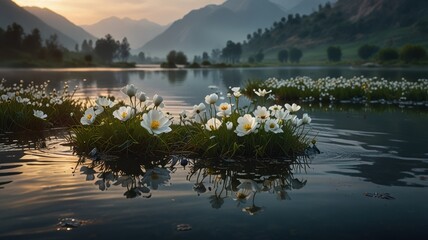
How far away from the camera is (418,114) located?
27.5 meters

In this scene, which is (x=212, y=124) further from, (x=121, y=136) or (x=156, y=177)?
(x=156, y=177)

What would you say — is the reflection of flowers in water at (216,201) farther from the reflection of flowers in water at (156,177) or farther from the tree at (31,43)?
the tree at (31,43)

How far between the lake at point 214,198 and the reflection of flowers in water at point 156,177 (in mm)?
43

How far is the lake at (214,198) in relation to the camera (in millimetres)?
7617

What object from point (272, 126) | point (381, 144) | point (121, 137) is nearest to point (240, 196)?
point (272, 126)

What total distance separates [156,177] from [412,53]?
176 m

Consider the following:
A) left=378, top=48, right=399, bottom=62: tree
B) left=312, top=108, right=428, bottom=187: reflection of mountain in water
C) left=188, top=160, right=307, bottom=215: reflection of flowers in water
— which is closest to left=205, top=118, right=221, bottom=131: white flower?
left=188, top=160, right=307, bottom=215: reflection of flowers in water

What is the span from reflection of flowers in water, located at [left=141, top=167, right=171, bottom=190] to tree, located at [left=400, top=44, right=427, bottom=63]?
173 metres

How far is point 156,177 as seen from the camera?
1124 centimetres

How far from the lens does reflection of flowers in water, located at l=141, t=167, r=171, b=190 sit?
10.7 metres

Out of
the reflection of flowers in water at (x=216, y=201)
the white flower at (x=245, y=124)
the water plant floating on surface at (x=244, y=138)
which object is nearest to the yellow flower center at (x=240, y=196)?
the reflection of flowers in water at (x=216, y=201)

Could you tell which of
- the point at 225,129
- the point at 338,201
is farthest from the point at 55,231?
the point at 225,129

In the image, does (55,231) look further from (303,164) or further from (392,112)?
(392,112)

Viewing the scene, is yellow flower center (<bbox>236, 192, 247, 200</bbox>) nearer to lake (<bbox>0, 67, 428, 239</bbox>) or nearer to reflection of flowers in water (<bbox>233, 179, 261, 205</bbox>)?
reflection of flowers in water (<bbox>233, 179, 261, 205</bbox>)
